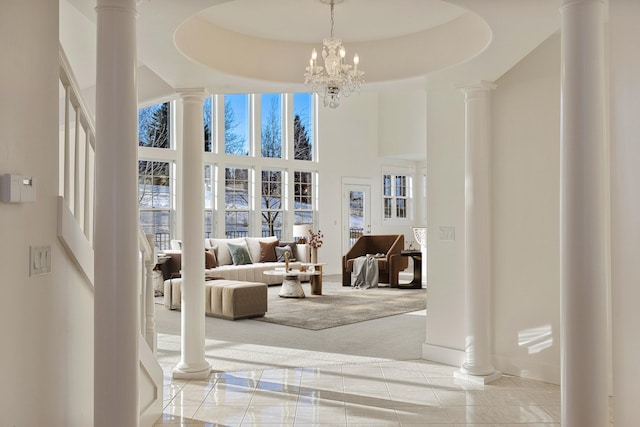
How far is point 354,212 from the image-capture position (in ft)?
45.3

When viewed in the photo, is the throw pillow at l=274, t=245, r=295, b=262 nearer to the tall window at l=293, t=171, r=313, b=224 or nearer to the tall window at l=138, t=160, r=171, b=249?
the tall window at l=293, t=171, r=313, b=224

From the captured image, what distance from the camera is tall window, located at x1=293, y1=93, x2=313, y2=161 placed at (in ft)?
42.7

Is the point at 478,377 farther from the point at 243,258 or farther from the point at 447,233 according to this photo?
the point at 243,258

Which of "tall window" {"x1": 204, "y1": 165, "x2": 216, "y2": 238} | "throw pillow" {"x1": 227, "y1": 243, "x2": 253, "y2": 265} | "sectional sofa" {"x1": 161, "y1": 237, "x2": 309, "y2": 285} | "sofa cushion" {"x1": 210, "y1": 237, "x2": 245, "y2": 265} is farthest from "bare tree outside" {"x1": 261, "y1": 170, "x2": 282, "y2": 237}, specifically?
"sofa cushion" {"x1": 210, "y1": 237, "x2": 245, "y2": 265}

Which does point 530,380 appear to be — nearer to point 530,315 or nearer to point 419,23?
point 530,315

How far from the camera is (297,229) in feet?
38.3

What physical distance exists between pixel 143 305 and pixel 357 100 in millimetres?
10871

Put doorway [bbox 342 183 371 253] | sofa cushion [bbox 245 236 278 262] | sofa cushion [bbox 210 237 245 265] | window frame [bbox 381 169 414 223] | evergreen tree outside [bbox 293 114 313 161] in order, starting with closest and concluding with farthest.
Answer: sofa cushion [bbox 210 237 245 265]
sofa cushion [bbox 245 236 278 262]
evergreen tree outside [bbox 293 114 313 161]
doorway [bbox 342 183 371 253]
window frame [bbox 381 169 414 223]
